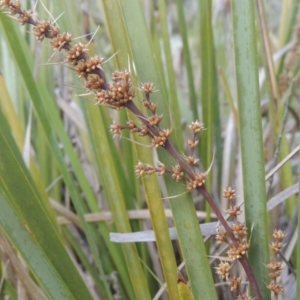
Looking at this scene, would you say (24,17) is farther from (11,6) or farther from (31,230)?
(31,230)

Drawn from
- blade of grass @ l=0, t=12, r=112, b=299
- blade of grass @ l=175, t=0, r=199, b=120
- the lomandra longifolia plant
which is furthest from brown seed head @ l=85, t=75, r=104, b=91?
blade of grass @ l=175, t=0, r=199, b=120

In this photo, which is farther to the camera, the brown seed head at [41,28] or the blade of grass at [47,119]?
the blade of grass at [47,119]

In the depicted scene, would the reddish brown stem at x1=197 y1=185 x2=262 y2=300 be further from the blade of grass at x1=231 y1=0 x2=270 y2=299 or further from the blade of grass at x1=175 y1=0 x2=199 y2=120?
the blade of grass at x1=175 y1=0 x2=199 y2=120

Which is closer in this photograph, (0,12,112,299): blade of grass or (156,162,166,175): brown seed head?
(156,162,166,175): brown seed head

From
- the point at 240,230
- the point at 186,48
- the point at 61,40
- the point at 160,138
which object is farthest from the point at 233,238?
the point at 186,48

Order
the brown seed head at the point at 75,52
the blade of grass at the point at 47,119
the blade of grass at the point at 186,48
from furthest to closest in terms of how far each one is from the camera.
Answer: the blade of grass at the point at 186,48 < the blade of grass at the point at 47,119 < the brown seed head at the point at 75,52

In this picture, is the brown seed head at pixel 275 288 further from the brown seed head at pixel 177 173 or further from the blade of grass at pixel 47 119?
the blade of grass at pixel 47 119

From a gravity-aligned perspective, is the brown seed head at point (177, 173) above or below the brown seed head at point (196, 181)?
above

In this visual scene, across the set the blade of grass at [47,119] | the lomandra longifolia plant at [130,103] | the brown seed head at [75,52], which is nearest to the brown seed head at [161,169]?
the lomandra longifolia plant at [130,103]

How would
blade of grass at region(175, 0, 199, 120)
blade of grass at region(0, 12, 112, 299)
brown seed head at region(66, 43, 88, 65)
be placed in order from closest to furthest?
brown seed head at region(66, 43, 88, 65) < blade of grass at region(0, 12, 112, 299) < blade of grass at region(175, 0, 199, 120)

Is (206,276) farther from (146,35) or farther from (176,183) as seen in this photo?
(146,35)
